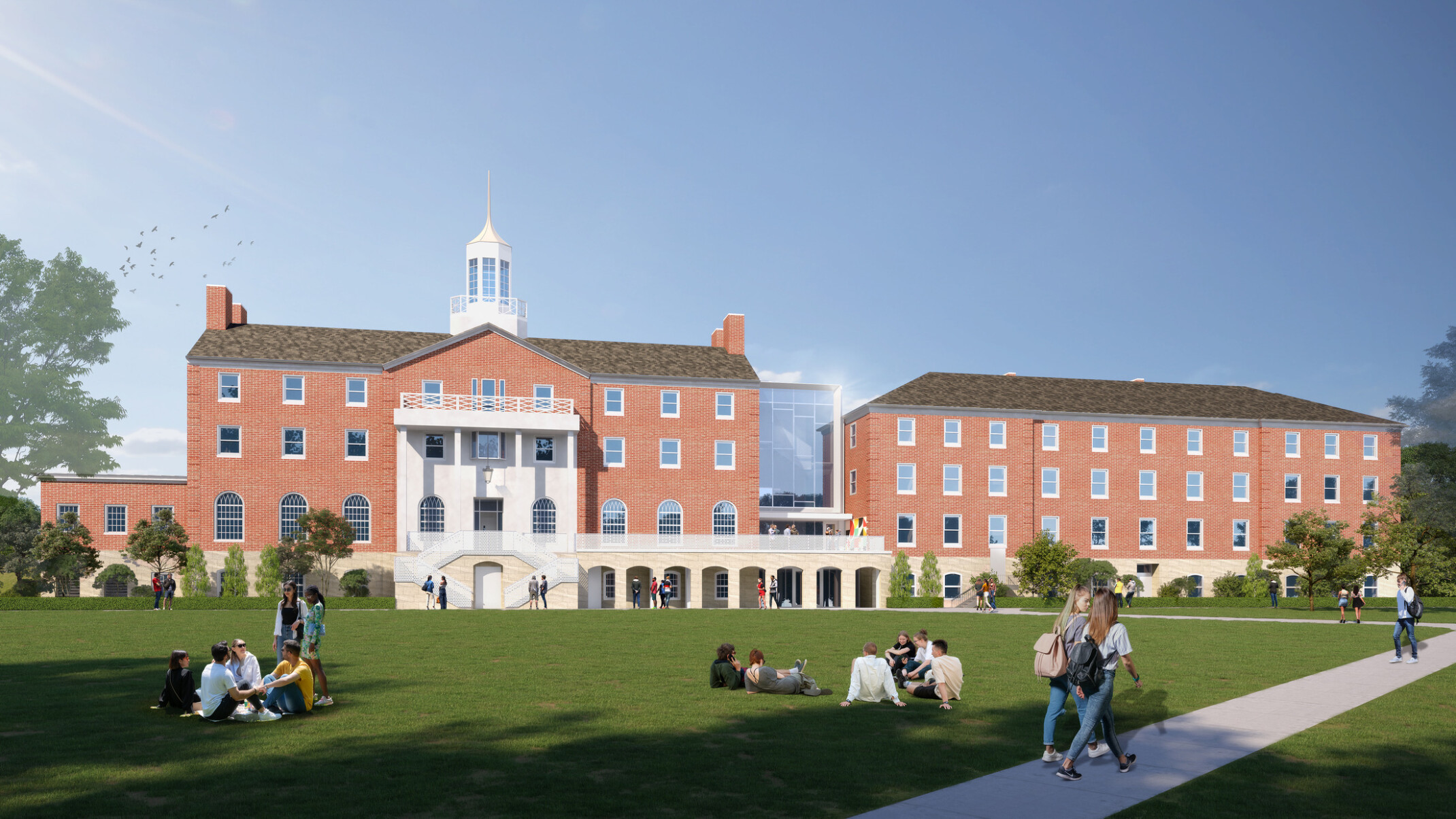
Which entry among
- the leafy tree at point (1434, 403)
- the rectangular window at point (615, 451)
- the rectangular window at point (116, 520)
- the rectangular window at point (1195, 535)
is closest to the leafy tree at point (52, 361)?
the rectangular window at point (116, 520)

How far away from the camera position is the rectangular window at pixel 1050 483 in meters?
64.6

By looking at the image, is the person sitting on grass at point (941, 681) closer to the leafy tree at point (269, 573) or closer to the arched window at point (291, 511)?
the leafy tree at point (269, 573)

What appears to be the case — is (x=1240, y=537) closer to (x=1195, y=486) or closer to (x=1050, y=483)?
(x=1195, y=486)

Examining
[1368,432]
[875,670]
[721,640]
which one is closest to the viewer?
[875,670]

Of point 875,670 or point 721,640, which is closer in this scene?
point 875,670

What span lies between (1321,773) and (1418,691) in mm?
8763

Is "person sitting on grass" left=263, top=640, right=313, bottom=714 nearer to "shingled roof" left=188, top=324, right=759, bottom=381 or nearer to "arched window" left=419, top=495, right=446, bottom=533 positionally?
"arched window" left=419, top=495, right=446, bottom=533

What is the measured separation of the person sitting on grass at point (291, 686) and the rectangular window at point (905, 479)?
50093mm

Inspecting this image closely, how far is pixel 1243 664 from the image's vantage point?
73.8 ft

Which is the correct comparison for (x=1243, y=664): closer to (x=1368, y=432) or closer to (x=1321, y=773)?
(x=1321, y=773)

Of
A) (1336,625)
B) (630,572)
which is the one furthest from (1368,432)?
(630,572)

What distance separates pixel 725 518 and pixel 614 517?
6.25 metres

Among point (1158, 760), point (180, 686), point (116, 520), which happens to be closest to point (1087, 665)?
point (1158, 760)

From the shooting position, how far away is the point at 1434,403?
106 m
